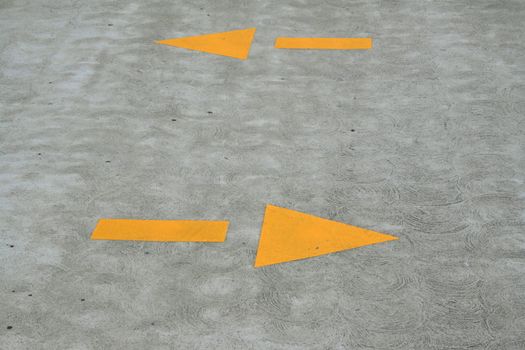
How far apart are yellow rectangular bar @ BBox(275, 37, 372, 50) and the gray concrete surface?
144 mm

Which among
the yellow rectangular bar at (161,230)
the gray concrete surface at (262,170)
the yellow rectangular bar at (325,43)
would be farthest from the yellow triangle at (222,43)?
the yellow rectangular bar at (161,230)

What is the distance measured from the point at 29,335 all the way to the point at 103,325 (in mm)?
428

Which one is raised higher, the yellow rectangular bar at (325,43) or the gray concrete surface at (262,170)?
the gray concrete surface at (262,170)

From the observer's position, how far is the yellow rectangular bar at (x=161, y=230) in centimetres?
507

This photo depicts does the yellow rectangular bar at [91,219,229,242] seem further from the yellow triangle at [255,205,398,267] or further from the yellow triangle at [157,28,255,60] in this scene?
the yellow triangle at [157,28,255,60]

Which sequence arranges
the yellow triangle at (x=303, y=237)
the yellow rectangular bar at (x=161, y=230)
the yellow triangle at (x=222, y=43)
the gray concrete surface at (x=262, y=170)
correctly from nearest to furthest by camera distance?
the gray concrete surface at (x=262, y=170), the yellow triangle at (x=303, y=237), the yellow rectangular bar at (x=161, y=230), the yellow triangle at (x=222, y=43)

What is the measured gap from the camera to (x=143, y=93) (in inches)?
275

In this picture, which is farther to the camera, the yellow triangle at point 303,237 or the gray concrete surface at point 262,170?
the yellow triangle at point 303,237

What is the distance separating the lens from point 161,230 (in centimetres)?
516

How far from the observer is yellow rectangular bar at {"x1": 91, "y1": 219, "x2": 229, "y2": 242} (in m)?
5.07

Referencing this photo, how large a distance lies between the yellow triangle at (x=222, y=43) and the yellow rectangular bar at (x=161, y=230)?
2.87 meters

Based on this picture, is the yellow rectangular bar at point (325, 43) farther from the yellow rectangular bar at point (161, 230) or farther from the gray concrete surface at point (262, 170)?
the yellow rectangular bar at point (161, 230)

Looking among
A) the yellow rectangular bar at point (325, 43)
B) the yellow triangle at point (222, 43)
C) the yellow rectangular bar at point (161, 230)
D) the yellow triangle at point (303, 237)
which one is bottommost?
the yellow rectangular bar at point (325, 43)

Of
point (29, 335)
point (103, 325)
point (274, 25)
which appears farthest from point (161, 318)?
point (274, 25)
